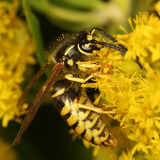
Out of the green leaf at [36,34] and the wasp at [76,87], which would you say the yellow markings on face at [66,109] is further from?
the green leaf at [36,34]

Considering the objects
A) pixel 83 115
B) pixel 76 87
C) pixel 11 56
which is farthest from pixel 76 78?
pixel 11 56

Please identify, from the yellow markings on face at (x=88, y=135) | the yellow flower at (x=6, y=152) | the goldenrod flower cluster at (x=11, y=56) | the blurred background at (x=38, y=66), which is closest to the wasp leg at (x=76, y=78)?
the yellow markings on face at (x=88, y=135)

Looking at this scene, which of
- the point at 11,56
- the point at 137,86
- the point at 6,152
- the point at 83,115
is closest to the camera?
the point at 137,86

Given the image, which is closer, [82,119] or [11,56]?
[82,119]

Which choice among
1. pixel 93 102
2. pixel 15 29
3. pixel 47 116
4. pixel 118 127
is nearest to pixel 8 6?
pixel 15 29

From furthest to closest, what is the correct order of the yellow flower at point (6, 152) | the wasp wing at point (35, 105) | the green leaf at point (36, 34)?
the yellow flower at point (6, 152), the green leaf at point (36, 34), the wasp wing at point (35, 105)

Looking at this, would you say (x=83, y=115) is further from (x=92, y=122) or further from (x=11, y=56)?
(x=11, y=56)
